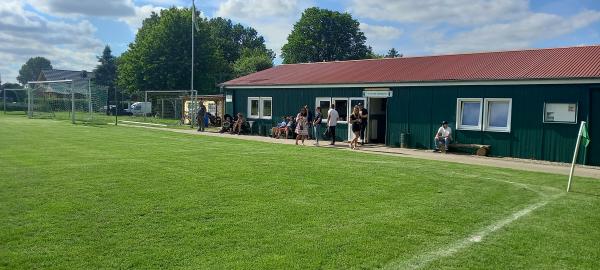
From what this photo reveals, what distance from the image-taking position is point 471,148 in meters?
17.4

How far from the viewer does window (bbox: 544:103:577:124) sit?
50.0 feet

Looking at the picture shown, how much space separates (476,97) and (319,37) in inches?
1983

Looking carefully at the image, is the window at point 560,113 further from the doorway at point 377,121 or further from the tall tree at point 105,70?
the tall tree at point 105,70

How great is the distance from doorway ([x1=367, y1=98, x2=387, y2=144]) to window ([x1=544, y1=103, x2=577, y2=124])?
21.6 ft

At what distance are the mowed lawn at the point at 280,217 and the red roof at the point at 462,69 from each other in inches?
219

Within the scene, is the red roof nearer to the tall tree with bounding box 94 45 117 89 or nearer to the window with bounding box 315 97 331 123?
the window with bounding box 315 97 331 123

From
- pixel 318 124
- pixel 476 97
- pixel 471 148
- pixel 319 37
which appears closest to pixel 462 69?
pixel 476 97

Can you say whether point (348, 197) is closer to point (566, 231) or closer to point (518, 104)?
point (566, 231)

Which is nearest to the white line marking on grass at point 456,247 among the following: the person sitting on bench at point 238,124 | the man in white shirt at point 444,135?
the man in white shirt at point 444,135

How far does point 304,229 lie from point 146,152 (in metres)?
9.31

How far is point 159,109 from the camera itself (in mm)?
39125

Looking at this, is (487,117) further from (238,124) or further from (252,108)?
(252,108)

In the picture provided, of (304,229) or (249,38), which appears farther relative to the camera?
(249,38)

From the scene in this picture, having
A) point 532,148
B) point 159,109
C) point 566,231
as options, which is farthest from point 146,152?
point 159,109
